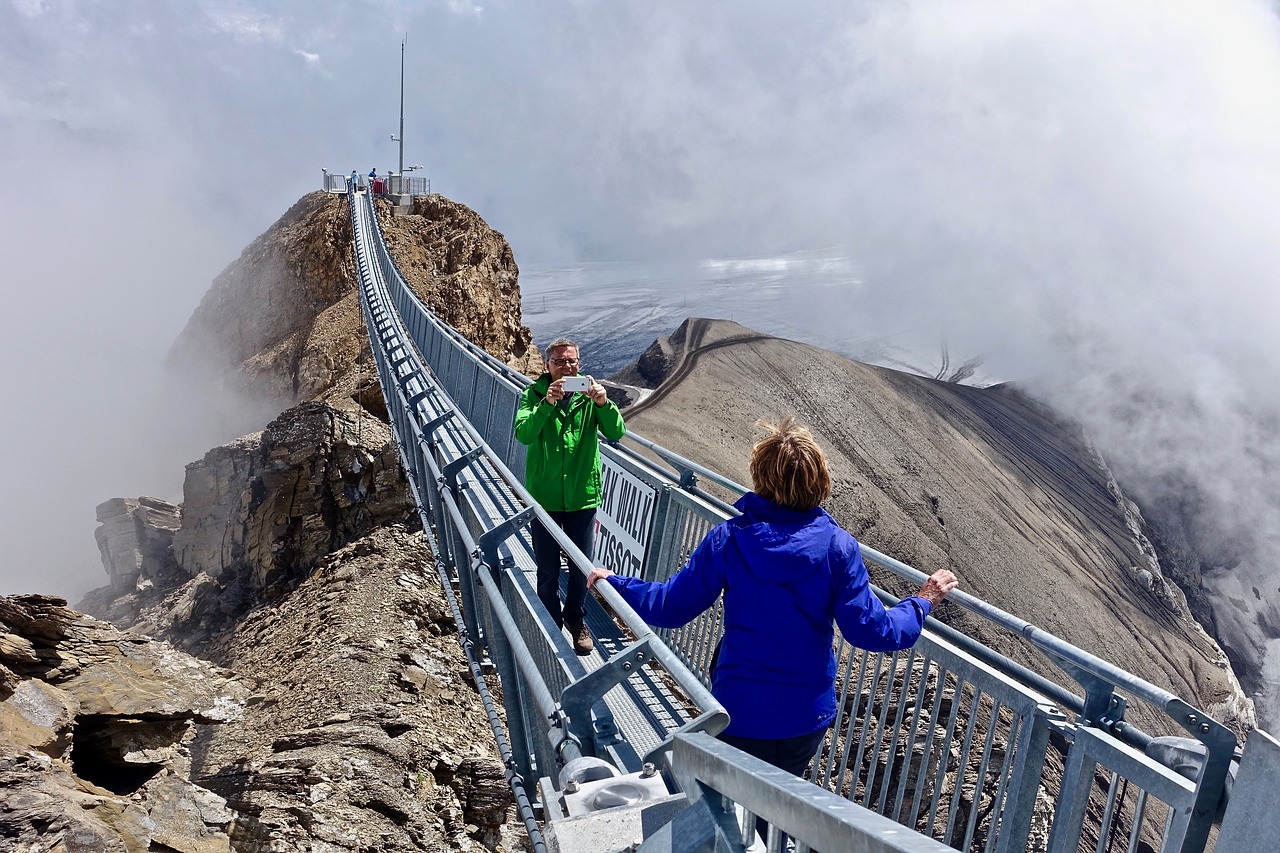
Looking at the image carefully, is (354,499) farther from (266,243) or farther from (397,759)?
(266,243)

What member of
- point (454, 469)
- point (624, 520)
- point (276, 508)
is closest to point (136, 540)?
point (276, 508)

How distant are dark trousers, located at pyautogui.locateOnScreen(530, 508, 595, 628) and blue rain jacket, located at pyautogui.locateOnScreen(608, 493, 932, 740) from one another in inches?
87.3

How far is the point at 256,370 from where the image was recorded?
29656 millimetres

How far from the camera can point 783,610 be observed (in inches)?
115

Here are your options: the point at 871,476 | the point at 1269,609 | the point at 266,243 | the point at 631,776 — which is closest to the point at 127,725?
the point at 631,776

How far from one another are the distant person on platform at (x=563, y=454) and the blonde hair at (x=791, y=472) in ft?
A: 8.14

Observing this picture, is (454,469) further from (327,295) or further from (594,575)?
(327,295)

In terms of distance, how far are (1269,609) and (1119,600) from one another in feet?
128

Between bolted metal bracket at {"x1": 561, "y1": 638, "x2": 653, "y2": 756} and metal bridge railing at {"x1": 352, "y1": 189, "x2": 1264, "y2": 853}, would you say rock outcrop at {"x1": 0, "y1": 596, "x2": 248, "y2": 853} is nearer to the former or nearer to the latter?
metal bridge railing at {"x1": 352, "y1": 189, "x2": 1264, "y2": 853}

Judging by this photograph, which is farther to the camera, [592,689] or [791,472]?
[791,472]

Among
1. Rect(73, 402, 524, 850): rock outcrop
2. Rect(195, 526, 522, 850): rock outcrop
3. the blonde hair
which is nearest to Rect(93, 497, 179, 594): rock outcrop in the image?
Rect(73, 402, 524, 850): rock outcrop

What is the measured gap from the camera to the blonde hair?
2.95 metres

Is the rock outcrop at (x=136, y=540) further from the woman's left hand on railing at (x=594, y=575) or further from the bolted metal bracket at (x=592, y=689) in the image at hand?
the bolted metal bracket at (x=592, y=689)

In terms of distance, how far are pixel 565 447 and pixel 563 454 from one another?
0.16 feet
